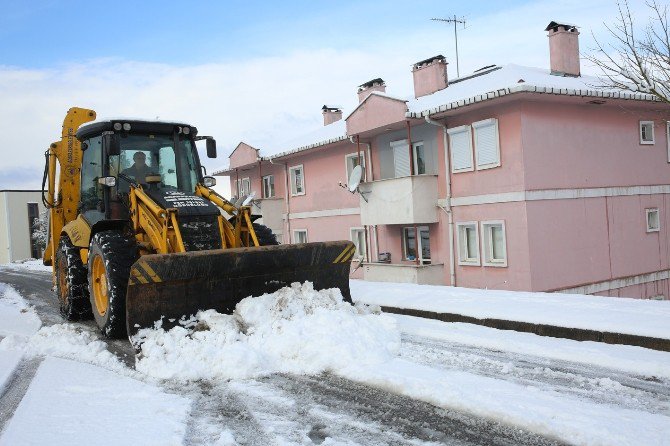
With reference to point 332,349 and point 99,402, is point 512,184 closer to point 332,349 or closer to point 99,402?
point 332,349

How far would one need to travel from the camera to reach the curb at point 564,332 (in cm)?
629

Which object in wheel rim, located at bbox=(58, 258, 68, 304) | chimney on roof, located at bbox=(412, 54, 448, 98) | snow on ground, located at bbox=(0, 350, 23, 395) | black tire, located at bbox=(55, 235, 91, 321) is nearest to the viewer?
snow on ground, located at bbox=(0, 350, 23, 395)

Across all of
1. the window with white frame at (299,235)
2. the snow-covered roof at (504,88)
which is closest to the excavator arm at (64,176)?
the snow-covered roof at (504,88)

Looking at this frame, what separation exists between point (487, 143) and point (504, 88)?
2.16m

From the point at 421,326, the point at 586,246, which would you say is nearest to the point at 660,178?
the point at 586,246

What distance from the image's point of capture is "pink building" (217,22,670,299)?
14.9m

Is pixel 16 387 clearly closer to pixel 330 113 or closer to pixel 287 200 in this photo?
pixel 287 200

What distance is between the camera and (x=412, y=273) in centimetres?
1717

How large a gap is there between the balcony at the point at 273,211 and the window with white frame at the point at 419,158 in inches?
350

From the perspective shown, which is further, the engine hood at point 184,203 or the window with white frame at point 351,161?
the window with white frame at point 351,161

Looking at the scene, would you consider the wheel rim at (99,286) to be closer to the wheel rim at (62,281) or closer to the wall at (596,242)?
the wheel rim at (62,281)

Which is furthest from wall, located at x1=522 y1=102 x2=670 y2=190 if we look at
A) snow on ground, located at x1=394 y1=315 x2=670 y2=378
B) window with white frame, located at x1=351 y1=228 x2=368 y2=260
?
snow on ground, located at x1=394 y1=315 x2=670 y2=378

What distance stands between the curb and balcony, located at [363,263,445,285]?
8.33 metres

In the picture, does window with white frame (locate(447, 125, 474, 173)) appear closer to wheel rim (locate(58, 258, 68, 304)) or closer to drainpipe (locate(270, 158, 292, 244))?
drainpipe (locate(270, 158, 292, 244))
